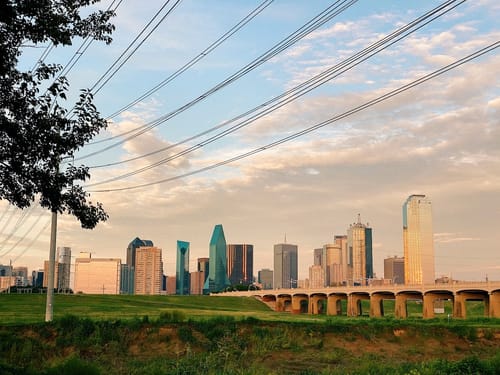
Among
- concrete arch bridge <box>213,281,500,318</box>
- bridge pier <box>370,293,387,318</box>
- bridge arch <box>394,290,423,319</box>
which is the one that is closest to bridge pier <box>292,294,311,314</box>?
concrete arch bridge <box>213,281,500,318</box>

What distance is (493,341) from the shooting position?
40156mm

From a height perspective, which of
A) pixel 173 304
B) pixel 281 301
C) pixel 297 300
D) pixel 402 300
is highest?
pixel 402 300

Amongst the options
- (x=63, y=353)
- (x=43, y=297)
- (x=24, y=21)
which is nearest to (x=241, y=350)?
(x=63, y=353)

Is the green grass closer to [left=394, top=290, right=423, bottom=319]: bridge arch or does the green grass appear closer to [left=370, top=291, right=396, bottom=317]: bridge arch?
[left=370, top=291, right=396, bottom=317]: bridge arch

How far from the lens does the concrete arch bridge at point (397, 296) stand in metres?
113

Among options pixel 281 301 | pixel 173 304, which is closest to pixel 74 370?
pixel 173 304

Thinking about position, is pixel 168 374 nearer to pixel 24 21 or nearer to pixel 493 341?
pixel 24 21

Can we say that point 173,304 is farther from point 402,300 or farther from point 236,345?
point 236,345

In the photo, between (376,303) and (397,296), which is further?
(376,303)

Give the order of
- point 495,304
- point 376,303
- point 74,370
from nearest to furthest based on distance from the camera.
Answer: point 74,370 → point 495,304 → point 376,303

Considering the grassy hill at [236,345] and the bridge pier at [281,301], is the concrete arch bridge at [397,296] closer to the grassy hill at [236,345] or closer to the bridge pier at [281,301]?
the bridge pier at [281,301]

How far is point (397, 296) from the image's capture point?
135125 mm

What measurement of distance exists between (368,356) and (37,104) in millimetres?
22823

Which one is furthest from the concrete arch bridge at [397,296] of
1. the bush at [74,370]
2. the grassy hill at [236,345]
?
the bush at [74,370]
